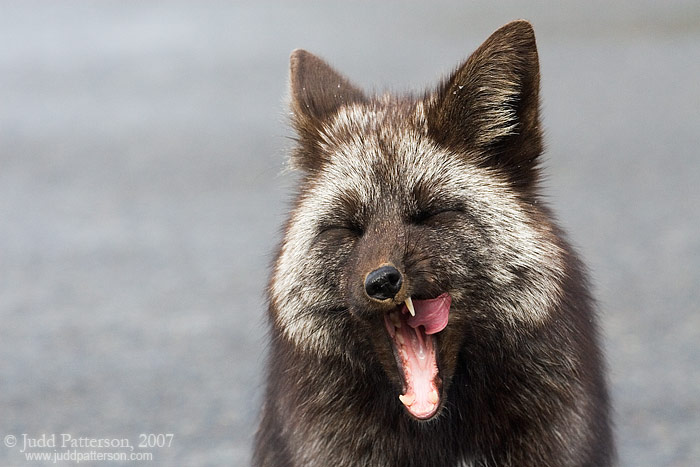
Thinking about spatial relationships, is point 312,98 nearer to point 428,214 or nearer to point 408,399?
point 428,214

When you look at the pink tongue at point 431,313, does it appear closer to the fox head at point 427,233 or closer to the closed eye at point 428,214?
the fox head at point 427,233

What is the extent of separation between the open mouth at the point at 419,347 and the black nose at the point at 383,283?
0.32ft

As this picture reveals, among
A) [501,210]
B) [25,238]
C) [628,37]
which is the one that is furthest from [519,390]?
[628,37]

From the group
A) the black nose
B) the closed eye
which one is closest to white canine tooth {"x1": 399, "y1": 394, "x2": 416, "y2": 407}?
the black nose

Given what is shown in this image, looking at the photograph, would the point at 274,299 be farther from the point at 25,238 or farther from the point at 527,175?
the point at 25,238

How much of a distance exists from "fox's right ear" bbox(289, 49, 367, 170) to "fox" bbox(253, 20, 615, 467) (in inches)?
4.2

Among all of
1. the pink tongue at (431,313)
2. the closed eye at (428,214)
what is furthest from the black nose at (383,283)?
the closed eye at (428,214)

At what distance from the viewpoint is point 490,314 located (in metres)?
3.56

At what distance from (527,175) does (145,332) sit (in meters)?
4.23

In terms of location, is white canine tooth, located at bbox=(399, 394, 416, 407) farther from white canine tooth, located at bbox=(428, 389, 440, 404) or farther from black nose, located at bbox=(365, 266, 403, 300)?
black nose, located at bbox=(365, 266, 403, 300)

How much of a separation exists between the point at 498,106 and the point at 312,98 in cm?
76

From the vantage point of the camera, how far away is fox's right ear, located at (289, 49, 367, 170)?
4039mm

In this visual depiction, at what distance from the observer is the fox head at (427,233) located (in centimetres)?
347

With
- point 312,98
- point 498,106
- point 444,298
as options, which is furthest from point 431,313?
point 312,98
